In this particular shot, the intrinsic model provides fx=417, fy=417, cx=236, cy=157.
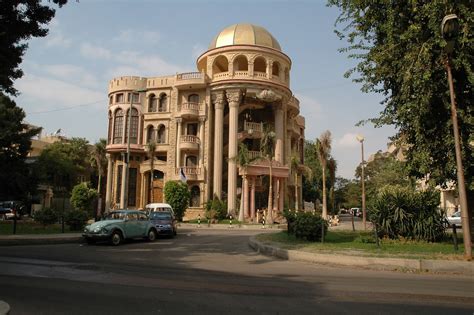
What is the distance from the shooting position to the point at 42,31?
14.8m

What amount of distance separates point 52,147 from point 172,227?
40.9 metres

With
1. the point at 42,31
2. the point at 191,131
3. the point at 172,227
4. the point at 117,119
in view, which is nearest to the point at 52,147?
the point at 117,119

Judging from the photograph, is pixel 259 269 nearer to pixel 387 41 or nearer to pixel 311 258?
pixel 311 258

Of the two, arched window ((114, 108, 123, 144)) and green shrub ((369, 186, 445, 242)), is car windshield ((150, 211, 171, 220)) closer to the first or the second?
green shrub ((369, 186, 445, 242))

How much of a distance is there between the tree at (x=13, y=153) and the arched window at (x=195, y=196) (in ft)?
51.8

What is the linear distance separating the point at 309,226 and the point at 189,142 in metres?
29.2

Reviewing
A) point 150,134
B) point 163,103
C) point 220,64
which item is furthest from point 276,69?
point 150,134

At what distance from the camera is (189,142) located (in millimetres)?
45625

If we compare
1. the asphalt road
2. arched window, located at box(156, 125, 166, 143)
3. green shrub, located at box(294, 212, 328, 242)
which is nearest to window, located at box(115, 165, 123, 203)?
arched window, located at box(156, 125, 166, 143)

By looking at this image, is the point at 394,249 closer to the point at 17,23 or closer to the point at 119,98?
the point at 17,23

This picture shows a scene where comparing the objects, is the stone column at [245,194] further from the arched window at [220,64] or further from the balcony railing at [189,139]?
the arched window at [220,64]

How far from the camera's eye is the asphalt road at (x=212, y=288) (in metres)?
6.82

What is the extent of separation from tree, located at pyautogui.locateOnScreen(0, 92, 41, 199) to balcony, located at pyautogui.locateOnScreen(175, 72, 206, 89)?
16.2m

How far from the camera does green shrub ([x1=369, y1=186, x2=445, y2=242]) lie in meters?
16.6
